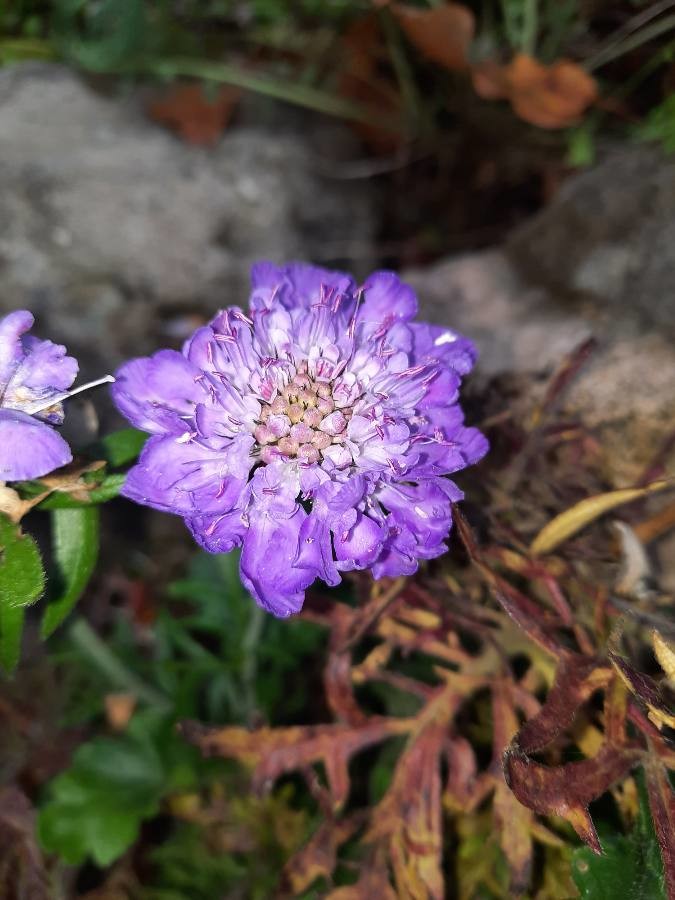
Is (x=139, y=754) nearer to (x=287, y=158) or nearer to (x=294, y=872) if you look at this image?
(x=294, y=872)

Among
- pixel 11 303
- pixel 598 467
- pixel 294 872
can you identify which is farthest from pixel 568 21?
pixel 294 872

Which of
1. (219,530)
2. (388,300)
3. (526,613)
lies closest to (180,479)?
(219,530)

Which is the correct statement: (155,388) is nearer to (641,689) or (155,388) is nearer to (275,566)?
(275,566)

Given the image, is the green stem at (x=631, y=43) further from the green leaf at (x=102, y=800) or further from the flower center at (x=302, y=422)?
the green leaf at (x=102, y=800)

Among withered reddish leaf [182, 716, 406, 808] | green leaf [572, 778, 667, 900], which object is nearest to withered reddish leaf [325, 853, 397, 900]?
withered reddish leaf [182, 716, 406, 808]

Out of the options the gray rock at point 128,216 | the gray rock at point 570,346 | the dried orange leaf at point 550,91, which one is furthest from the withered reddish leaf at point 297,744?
the dried orange leaf at point 550,91
